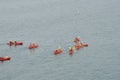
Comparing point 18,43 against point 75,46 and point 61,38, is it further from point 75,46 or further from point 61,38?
point 75,46

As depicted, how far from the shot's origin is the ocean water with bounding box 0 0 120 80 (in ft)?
234

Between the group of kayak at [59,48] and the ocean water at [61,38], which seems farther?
the group of kayak at [59,48]

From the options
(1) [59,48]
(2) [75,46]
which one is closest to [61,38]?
(2) [75,46]

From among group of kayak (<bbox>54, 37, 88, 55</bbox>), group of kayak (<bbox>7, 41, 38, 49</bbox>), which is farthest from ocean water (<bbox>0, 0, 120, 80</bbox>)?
group of kayak (<bbox>7, 41, 38, 49</bbox>)

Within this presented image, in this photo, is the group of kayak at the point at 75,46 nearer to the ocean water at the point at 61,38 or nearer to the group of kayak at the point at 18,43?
the ocean water at the point at 61,38

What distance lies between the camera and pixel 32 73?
236ft

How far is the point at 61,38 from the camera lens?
3691 inches

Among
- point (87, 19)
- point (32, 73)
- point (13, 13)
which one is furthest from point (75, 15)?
point (32, 73)

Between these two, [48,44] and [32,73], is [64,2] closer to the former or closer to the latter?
[48,44]

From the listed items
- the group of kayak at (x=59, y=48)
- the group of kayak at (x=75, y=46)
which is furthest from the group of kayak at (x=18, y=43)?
the group of kayak at (x=75, y=46)

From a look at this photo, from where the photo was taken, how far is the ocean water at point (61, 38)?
7131 centimetres

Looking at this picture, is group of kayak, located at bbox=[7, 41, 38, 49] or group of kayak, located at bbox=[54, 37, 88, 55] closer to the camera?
group of kayak, located at bbox=[54, 37, 88, 55]

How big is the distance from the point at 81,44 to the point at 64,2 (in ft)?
230

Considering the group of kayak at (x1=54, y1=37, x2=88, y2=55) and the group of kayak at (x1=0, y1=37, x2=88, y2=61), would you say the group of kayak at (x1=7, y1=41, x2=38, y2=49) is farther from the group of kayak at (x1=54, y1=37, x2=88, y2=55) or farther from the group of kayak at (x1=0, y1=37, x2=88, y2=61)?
the group of kayak at (x1=54, y1=37, x2=88, y2=55)
